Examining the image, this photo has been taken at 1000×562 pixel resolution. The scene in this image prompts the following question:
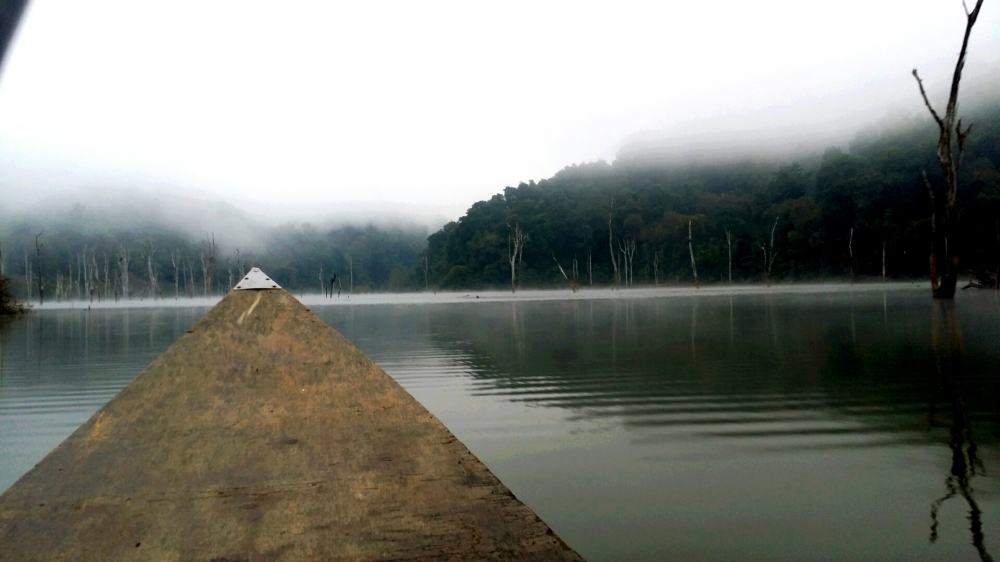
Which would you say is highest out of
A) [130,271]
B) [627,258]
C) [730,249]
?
[130,271]

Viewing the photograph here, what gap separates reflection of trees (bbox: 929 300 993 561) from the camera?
2326 millimetres

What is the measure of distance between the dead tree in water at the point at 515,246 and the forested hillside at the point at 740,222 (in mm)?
290

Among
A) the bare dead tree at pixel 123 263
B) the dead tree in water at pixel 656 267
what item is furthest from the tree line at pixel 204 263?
the dead tree in water at pixel 656 267

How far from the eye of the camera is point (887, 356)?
688cm

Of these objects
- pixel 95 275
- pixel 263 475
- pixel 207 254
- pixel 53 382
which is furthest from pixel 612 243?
pixel 263 475

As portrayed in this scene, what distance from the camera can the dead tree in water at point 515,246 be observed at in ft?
176

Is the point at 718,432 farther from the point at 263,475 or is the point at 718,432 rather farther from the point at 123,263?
the point at 123,263

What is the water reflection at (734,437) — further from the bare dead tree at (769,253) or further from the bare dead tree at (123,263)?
the bare dead tree at (123,263)

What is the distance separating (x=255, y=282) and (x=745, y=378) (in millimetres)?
4113

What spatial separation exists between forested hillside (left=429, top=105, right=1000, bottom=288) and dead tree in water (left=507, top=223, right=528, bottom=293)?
290 millimetres

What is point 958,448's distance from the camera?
3.30 m

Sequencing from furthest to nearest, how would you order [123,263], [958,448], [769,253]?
[123,263], [769,253], [958,448]

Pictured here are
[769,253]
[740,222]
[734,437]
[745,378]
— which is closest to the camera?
[734,437]

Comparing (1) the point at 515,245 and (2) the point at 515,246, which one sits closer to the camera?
(2) the point at 515,246
